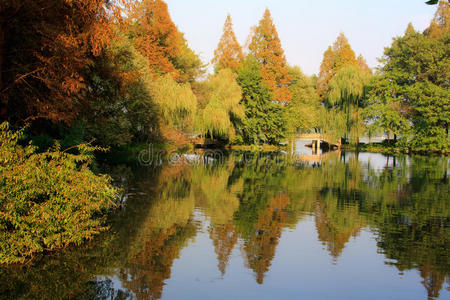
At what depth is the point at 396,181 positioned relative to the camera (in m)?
21.6

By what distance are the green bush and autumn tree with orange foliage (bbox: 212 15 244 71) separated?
181 feet

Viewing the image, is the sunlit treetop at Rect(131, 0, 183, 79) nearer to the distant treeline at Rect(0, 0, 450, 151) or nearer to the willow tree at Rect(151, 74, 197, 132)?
the distant treeline at Rect(0, 0, 450, 151)

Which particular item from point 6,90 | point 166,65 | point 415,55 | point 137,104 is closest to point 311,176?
point 137,104

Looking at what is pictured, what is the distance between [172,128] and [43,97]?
84.0 feet

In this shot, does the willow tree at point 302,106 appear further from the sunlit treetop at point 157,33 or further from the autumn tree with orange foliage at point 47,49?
the autumn tree with orange foliage at point 47,49

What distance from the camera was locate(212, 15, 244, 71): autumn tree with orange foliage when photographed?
62.2m

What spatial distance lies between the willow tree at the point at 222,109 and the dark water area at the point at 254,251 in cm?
2567

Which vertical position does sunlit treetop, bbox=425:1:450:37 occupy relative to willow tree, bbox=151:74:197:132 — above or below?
above

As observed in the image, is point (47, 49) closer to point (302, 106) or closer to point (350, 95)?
point (350, 95)

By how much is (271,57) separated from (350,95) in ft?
43.9

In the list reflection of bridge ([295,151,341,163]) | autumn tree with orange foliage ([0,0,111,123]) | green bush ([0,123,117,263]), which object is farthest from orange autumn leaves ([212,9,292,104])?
green bush ([0,123,117,263])

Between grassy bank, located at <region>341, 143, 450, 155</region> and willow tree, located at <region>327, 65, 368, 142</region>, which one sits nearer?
grassy bank, located at <region>341, 143, 450, 155</region>

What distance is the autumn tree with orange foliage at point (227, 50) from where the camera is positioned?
2451 inches

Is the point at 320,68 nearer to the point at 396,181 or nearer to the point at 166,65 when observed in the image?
the point at 166,65
